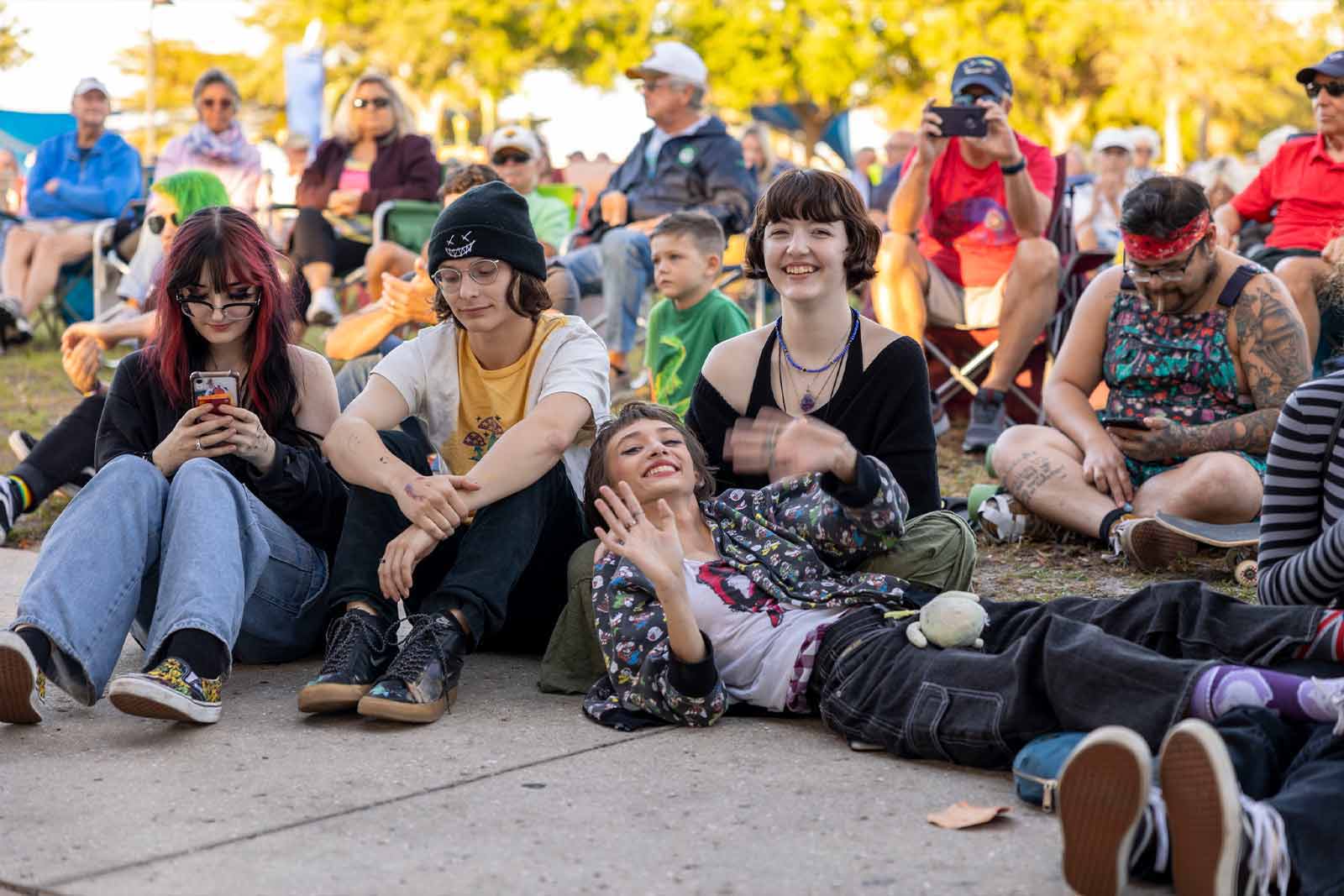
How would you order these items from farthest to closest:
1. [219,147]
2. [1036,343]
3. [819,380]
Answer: [219,147] → [1036,343] → [819,380]

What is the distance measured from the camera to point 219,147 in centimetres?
1112

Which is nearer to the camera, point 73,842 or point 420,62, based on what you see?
point 73,842

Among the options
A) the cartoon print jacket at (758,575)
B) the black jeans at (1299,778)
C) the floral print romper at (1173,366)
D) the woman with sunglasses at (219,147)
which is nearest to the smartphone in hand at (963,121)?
the floral print romper at (1173,366)

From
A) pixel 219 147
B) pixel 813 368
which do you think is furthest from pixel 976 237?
pixel 219 147

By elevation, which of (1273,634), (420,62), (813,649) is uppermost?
(420,62)

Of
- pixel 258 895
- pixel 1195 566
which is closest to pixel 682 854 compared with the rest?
pixel 258 895

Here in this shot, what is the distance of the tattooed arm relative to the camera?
489cm

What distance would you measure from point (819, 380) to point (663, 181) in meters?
4.71

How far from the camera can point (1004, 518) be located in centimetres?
547

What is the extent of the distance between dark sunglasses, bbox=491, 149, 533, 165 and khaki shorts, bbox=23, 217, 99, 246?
12.9 ft

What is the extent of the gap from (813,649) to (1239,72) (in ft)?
112

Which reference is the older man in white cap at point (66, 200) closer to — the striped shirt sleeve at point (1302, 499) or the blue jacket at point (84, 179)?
the blue jacket at point (84, 179)

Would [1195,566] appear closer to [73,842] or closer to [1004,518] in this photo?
[1004,518]

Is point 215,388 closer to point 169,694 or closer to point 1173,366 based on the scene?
point 169,694
